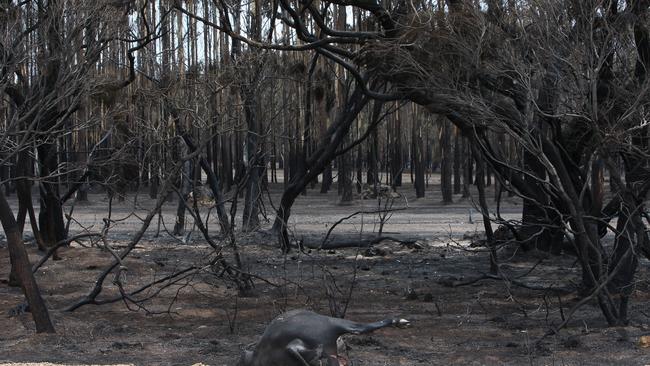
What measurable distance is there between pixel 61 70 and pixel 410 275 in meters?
6.52

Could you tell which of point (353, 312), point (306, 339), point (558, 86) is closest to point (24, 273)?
point (353, 312)

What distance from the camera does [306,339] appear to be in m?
5.69

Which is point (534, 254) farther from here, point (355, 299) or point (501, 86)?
point (501, 86)

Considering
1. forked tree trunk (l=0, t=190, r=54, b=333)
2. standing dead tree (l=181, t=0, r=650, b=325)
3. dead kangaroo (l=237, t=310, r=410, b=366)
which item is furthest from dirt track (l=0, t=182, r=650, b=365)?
dead kangaroo (l=237, t=310, r=410, b=366)

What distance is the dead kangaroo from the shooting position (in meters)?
5.61

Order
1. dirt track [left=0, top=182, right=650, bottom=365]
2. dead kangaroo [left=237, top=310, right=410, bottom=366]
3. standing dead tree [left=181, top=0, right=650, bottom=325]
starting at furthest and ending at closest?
standing dead tree [left=181, top=0, right=650, bottom=325], dirt track [left=0, top=182, right=650, bottom=365], dead kangaroo [left=237, top=310, right=410, bottom=366]

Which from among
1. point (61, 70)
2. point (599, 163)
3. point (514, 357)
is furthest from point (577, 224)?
point (61, 70)

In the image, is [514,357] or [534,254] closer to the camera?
[514,357]

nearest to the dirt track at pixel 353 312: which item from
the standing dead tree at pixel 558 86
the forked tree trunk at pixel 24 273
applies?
the forked tree trunk at pixel 24 273

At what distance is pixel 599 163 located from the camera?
12562mm

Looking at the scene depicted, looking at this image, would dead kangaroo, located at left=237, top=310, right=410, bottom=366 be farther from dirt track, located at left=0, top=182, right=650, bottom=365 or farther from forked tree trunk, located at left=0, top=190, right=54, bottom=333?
Result: forked tree trunk, located at left=0, top=190, right=54, bottom=333

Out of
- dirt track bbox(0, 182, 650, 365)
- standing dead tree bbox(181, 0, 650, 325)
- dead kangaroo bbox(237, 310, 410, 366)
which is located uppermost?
standing dead tree bbox(181, 0, 650, 325)

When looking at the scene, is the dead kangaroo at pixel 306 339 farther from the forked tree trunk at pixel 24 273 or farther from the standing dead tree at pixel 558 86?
the forked tree trunk at pixel 24 273

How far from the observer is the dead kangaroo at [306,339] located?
561 cm
